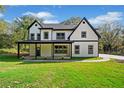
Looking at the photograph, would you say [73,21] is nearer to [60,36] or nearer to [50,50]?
[60,36]

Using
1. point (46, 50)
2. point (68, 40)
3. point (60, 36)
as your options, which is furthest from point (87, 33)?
point (46, 50)

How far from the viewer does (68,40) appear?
24250 millimetres

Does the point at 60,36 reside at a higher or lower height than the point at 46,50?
higher

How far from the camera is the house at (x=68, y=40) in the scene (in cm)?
2452

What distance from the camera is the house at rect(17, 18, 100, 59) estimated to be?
24.5m

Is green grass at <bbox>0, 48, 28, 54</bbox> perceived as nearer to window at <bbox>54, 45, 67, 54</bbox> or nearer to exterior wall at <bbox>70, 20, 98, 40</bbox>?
window at <bbox>54, 45, 67, 54</bbox>

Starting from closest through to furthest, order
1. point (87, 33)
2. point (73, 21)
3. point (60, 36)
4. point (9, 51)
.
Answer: point (9, 51) → point (87, 33) → point (60, 36) → point (73, 21)

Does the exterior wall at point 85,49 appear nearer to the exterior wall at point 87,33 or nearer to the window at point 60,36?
the exterior wall at point 87,33

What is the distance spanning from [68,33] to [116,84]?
1691 centimetres

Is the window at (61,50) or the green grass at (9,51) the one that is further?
the window at (61,50)

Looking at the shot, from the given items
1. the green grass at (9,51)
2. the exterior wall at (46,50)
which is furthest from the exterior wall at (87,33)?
the green grass at (9,51)

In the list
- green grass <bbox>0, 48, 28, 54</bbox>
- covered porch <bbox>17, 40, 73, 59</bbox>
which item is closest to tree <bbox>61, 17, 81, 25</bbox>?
covered porch <bbox>17, 40, 73, 59</bbox>

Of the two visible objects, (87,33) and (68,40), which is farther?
(87,33)
